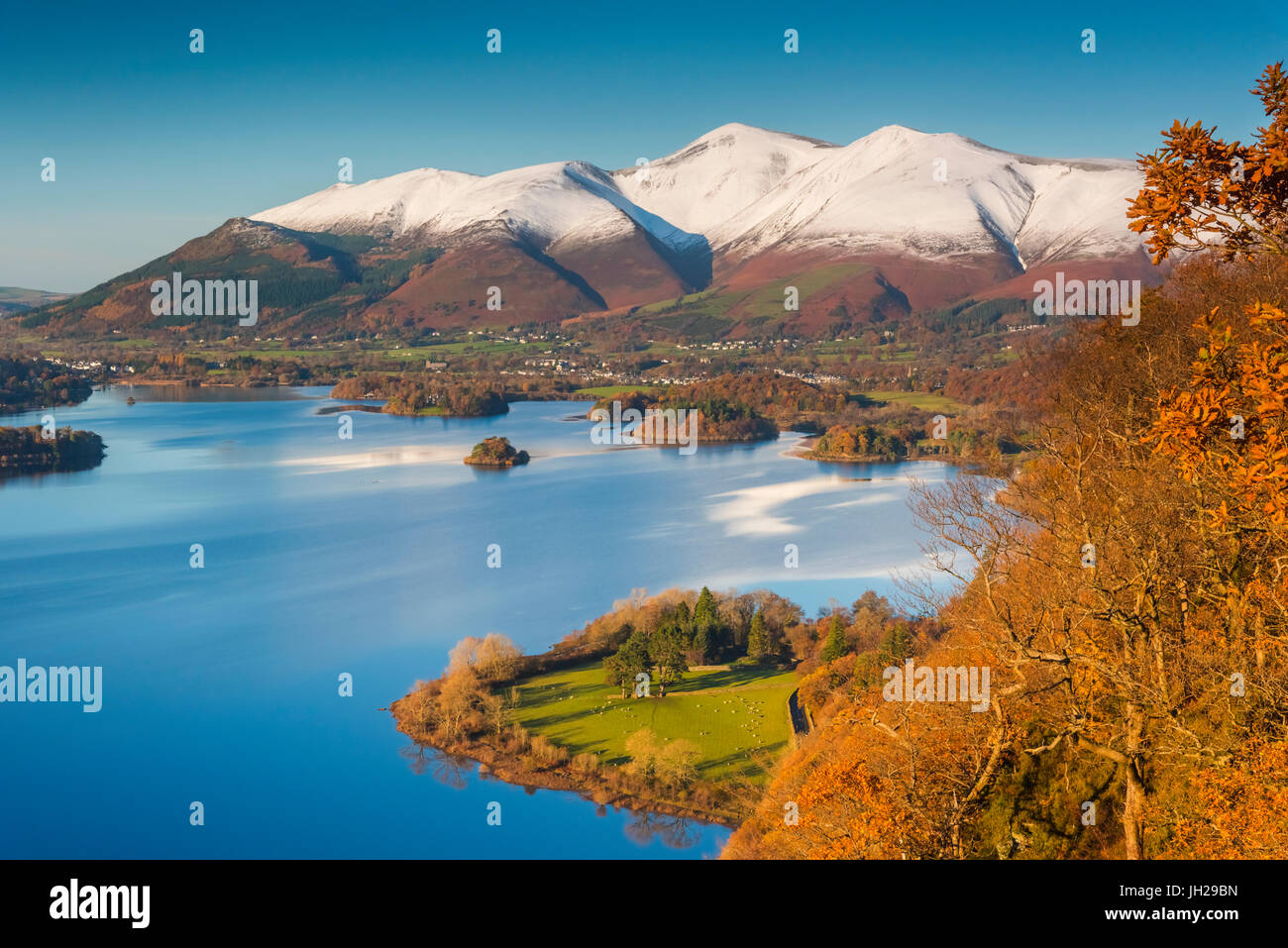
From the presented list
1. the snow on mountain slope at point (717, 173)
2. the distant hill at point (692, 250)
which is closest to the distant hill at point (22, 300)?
the distant hill at point (692, 250)

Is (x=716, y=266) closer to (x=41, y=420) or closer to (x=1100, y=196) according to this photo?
(x=1100, y=196)

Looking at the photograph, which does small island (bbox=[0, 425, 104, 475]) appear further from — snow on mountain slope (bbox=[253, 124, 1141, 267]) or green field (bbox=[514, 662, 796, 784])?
snow on mountain slope (bbox=[253, 124, 1141, 267])

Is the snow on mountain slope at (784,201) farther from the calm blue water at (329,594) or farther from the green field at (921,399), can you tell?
the calm blue water at (329,594)

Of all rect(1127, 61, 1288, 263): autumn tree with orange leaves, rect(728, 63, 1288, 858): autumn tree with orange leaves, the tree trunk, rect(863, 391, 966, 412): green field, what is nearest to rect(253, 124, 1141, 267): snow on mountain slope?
rect(863, 391, 966, 412): green field

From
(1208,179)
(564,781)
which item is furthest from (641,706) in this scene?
(1208,179)

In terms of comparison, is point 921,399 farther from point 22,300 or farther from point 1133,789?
point 22,300
